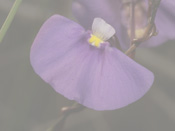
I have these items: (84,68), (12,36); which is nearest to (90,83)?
(84,68)

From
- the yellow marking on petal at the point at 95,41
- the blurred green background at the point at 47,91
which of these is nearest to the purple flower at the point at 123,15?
the yellow marking on petal at the point at 95,41

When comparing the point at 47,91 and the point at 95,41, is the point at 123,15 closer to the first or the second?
the point at 95,41

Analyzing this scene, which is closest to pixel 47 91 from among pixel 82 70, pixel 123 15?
pixel 123 15

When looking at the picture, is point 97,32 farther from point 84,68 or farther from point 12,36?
point 12,36

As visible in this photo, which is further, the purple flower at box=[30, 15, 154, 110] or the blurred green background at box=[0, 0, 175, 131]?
the blurred green background at box=[0, 0, 175, 131]

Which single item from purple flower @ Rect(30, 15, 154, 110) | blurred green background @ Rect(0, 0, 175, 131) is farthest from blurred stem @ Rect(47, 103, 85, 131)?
blurred green background @ Rect(0, 0, 175, 131)

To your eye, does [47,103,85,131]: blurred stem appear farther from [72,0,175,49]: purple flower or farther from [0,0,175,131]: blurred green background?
[0,0,175,131]: blurred green background
